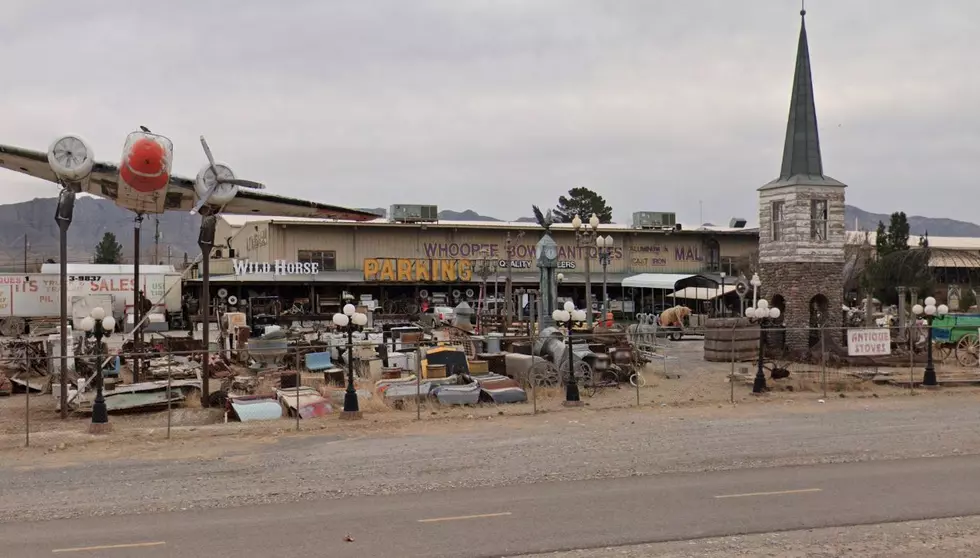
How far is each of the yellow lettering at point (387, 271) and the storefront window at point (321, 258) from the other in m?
3.94

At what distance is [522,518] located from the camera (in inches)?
451

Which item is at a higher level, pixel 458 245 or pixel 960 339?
pixel 458 245

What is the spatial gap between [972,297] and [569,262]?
2816 centimetres

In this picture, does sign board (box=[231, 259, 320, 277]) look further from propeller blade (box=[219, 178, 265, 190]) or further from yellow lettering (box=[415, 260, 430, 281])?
propeller blade (box=[219, 178, 265, 190])

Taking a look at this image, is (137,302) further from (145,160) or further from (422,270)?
(422,270)

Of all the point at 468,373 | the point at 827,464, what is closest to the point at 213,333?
the point at 468,373

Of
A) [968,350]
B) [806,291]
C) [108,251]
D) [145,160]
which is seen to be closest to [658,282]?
[806,291]

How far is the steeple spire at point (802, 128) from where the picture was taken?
112 ft

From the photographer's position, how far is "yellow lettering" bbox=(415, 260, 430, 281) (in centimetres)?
6336

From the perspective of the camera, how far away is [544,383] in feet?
82.2

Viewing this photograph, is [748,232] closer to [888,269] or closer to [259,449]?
[888,269]

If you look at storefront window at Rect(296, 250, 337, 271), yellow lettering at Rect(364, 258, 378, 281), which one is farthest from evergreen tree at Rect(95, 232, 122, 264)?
yellow lettering at Rect(364, 258, 378, 281)

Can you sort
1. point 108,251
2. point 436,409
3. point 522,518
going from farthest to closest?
point 108,251, point 436,409, point 522,518

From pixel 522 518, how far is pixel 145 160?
1689cm
